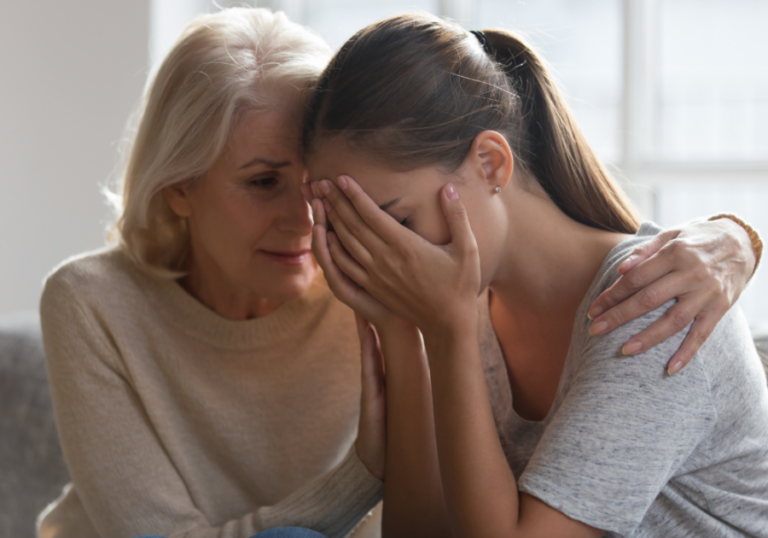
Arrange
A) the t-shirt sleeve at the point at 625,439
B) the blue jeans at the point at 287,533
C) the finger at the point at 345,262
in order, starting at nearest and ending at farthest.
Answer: the t-shirt sleeve at the point at 625,439 < the blue jeans at the point at 287,533 < the finger at the point at 345,262

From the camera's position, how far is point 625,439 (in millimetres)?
812

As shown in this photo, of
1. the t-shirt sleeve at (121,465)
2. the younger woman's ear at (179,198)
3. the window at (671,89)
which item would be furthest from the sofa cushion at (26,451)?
the window at (671,89)

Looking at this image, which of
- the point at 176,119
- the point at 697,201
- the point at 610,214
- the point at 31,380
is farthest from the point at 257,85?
the point at 697,201

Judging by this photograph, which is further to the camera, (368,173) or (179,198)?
(179,198)

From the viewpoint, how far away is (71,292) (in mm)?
1263

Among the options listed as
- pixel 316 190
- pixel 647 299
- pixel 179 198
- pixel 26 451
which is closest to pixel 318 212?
pixel 316 190

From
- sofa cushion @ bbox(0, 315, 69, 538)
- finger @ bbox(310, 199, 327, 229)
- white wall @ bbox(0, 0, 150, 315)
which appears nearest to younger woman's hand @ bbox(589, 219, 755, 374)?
finger @ bbox(310, 199, 327, 229)

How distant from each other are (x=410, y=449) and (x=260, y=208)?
507 millimetres

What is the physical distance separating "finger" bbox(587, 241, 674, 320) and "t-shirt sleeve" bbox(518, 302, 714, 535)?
5 centimetres

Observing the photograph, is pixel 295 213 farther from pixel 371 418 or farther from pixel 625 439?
pixel 625 439

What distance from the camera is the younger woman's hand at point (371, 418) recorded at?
3.88ft

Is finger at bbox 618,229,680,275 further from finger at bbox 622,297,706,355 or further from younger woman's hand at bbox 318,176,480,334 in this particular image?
younger woman's hand at bbox 318,176,480,334

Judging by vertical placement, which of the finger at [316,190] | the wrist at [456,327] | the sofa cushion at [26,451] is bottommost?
the sofa cushion at [26,451]

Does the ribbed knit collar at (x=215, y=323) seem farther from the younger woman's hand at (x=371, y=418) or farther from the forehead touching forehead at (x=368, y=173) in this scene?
the forehead touching forehead at (x=368, y=173)
